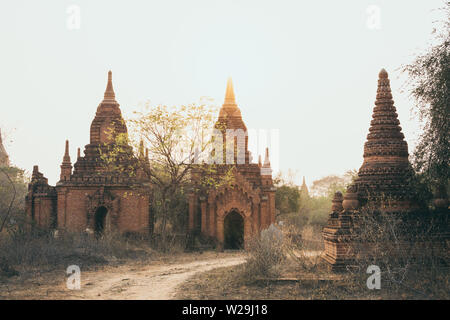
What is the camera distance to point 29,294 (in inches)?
470

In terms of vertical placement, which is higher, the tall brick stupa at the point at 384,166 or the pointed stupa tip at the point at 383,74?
the pointed stupa tip at the point at 383,74

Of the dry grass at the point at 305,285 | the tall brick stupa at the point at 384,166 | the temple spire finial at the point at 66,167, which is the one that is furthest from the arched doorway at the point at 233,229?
the dry grass at the point at 305,285

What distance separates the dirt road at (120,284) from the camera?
11867mm

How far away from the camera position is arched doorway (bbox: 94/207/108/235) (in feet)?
85.6

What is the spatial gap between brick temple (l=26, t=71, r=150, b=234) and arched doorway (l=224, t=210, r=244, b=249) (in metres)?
4.55

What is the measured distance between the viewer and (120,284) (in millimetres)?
13727

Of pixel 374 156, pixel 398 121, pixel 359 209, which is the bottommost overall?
pixel 359 209

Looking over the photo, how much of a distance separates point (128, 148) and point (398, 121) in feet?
46.9

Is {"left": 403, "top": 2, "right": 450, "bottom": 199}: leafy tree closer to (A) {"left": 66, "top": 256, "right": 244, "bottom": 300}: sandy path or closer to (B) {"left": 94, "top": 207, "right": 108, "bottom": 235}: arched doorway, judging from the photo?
(A) {"left": 66, "top": 256, "right": 244, "bottom": 300}: sandy path

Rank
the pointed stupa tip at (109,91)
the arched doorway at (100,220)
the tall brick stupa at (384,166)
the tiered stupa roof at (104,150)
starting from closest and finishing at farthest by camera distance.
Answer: the tall brick stupa at (384,166)
the tiered stupa roof at (104,150)
the arched doorway at (100,220)
the pointed stupa tip at (109,91)

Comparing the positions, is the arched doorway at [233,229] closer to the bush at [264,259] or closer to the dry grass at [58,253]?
the dry grass at [58,253]

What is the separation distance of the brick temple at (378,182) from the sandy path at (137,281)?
4.27 metres
